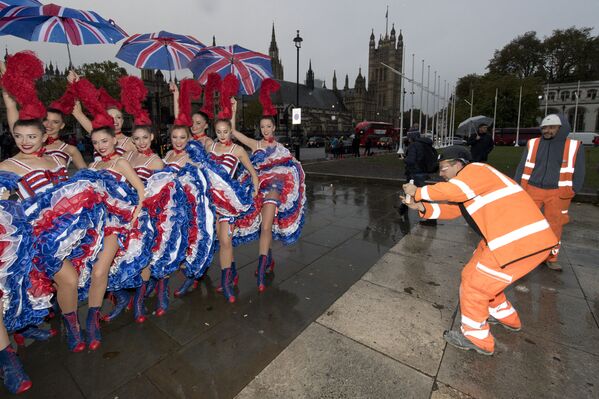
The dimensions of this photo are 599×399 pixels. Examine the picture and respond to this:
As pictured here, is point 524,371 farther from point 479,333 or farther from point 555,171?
point 555,171

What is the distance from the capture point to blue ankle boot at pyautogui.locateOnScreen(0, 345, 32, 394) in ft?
7.49

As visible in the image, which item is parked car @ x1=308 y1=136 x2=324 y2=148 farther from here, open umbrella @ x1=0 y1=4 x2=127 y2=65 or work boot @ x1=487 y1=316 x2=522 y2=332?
work boot @ x1=487 y1=316 x2=522 y2=332

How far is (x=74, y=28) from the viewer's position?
A: 3.81m

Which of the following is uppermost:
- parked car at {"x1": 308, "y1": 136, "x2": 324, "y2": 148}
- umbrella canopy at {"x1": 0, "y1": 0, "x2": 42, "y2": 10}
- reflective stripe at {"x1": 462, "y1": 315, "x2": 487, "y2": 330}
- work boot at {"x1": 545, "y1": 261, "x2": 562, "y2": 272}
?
umbrella canopy at {"x1": 0, "y1": 0, "x2": 42, "y2": 10}

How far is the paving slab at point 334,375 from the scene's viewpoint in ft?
7.29

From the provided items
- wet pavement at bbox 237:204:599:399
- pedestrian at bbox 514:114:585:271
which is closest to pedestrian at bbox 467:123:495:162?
pedestrian at bbox 514:114:585:271

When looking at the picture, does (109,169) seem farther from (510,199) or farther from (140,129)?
(510,199)

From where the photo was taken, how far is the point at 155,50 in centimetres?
462

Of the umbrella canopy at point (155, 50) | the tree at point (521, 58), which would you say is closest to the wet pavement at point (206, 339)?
the umbrella canopy at point (155, 50)

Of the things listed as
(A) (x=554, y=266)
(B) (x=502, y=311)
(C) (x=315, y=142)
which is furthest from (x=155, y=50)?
(C) (x=315, y=142)

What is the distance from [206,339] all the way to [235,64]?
415cm

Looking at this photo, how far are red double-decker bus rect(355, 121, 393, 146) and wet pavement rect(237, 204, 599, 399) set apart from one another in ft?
125

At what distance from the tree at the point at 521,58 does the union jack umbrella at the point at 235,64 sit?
79.6m

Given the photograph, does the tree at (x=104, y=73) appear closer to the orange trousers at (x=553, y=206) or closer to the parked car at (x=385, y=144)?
the parked car at (x=385, y=144)
